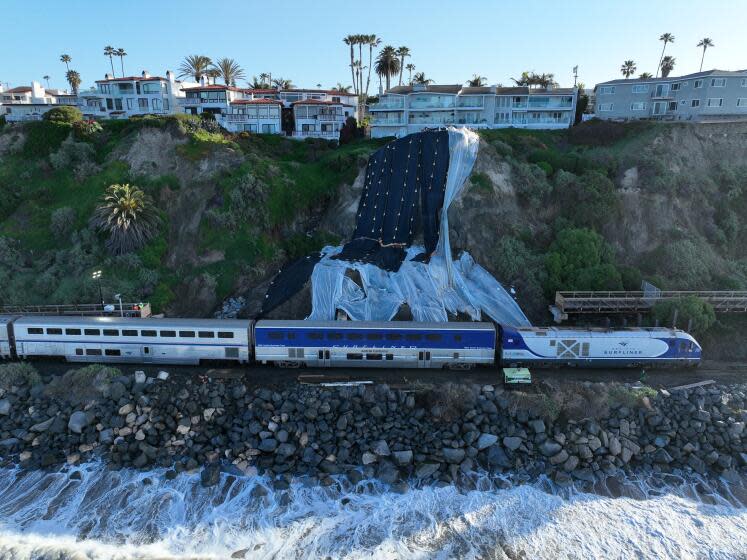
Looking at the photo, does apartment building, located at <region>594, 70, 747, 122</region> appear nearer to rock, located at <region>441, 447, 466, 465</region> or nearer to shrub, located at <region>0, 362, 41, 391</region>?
rock, located at <region>441, 447, 466, 465</region>

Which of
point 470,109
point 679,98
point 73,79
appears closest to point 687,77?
point 679,98

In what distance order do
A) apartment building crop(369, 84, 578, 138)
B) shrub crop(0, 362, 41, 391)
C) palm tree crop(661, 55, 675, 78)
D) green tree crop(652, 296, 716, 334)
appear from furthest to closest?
1. palm tree crop(661, 55, 675, 78)
2. apartment building crop(369, 84, 578, 138)
3. green tree crop(652, 296, 716, 334)
4. shrub crop(0, 362, 41, 391)

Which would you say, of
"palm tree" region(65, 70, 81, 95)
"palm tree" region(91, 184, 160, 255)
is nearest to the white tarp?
"palm tree" region(91, 184, 160, 255)

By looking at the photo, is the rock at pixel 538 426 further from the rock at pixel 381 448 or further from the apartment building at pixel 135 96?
the apartment building at pixel 135 96

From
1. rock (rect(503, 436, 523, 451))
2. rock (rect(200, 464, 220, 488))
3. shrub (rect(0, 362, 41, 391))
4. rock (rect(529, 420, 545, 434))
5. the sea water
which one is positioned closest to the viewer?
the sea water

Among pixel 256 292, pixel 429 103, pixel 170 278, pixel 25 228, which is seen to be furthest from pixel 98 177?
pixel 429 103

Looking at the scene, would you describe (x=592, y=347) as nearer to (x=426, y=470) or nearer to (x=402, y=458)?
(x=426, y=470)

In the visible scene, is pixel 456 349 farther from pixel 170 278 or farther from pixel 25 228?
pixel 25 228
